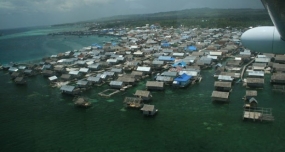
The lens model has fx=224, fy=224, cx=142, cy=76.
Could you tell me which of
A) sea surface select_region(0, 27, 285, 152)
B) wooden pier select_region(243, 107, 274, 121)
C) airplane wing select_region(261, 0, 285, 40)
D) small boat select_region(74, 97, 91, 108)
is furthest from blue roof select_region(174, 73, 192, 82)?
airplane wing select_region(261, 0, 285, 40)

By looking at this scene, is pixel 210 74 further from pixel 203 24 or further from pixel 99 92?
pixel 203 24

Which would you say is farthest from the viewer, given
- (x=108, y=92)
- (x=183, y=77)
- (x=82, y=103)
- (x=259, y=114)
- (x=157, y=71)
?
(x=157, y=71)

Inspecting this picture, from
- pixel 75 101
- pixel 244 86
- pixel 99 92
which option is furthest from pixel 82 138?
pixel 244 86

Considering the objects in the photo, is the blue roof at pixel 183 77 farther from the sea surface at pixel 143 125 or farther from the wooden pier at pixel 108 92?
the wooden pier at pixel 108 92

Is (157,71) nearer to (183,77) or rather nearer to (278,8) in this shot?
(183,77)

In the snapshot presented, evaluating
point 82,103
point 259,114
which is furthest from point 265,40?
point 82,103

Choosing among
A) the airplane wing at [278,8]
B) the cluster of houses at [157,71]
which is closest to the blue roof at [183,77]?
the cluster of houses at [157,71]
